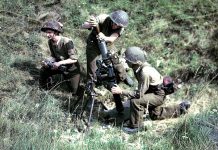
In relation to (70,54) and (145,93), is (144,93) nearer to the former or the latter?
(145,93)

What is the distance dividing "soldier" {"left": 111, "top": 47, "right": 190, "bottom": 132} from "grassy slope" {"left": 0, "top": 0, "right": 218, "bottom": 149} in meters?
0.19

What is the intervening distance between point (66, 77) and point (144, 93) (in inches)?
59.7

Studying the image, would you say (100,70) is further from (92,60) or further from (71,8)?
(71,8)

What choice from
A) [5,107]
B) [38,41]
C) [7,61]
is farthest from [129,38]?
[5,107]

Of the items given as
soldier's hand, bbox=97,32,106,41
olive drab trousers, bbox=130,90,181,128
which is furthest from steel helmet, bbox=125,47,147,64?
olive drab trousers, bbox=130,90,181,128

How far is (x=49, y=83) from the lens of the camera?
8438 millimetres

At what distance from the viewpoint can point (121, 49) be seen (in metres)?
9.53

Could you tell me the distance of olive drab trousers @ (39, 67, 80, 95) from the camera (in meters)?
8.19

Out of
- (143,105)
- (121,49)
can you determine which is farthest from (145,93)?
(121,49)

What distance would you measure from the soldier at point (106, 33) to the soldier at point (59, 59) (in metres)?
0.30

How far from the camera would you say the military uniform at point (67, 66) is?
7843 millimetres

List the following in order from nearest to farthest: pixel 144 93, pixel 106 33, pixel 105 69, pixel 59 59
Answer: pixel 105 69 → pixel 144 93 → pixel 106 33 → pixel 59 59

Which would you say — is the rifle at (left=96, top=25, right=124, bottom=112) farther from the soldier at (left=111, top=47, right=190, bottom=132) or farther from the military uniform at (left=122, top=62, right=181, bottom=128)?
the military uniform at (left=122, top=62, right=181, bottom=128)

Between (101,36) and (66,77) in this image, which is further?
(66,77)
